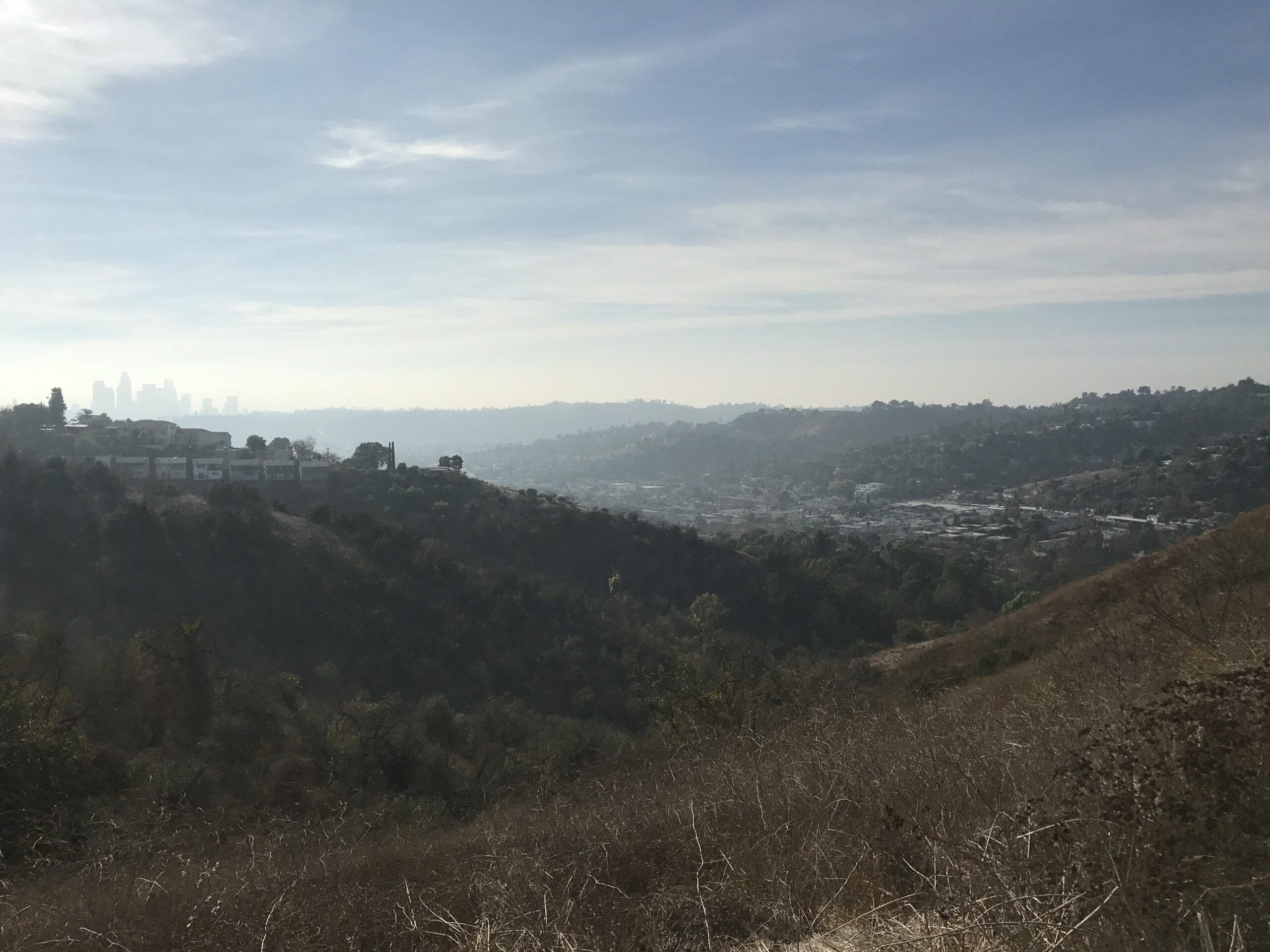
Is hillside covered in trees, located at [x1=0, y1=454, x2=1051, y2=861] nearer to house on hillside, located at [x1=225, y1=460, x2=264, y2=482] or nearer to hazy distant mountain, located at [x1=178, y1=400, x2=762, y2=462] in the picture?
house on hillside, located at [x1=225, y1=460, x2=264, y2=482]

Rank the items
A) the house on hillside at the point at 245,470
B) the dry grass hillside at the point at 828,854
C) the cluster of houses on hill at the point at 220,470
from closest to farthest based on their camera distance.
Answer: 1. the dry grass hillside at the point at 828,854
2. the cluster of houses on hill at the point at 220,470
3. the house on hillside at the point at 245,470

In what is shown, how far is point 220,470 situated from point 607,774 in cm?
3666

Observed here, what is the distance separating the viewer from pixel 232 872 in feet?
12.5

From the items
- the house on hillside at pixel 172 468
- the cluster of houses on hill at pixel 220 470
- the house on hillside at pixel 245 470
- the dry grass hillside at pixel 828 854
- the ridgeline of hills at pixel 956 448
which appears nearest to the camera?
the dry grass hillside at pixel 828 854

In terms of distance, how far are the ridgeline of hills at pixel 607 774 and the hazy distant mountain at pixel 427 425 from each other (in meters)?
111

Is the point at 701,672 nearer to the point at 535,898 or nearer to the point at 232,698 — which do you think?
A: the point at 232,698

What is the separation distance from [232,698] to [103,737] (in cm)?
237

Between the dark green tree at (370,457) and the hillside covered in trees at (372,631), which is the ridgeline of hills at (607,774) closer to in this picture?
the hillside covered in trees at (372,631)

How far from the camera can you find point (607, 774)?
6176 millimetres

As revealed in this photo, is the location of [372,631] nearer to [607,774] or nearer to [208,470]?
[607,774]

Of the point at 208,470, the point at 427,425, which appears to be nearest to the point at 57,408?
the point at 208,470

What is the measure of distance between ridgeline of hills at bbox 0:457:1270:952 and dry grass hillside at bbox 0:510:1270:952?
0.02 metres

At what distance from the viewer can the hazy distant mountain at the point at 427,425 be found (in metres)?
147

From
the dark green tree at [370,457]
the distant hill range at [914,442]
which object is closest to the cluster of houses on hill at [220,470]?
the dark green tree at [370,457]
